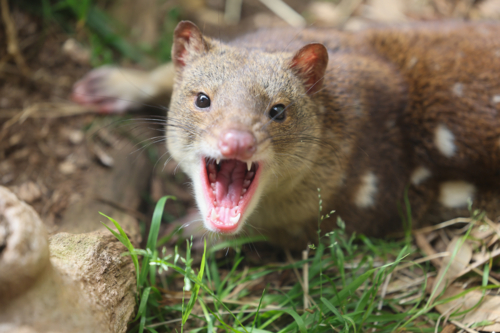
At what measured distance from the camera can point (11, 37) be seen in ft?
12.2

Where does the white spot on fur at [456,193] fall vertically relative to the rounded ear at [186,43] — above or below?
below

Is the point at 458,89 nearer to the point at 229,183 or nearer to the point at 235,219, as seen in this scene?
the point at 229,183

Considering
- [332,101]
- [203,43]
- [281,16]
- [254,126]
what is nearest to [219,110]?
[254,126]

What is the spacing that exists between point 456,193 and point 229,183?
1872 mm

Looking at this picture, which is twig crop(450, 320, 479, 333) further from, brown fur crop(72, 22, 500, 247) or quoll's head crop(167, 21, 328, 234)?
quoll's head crop(167, 21, 328, 234)

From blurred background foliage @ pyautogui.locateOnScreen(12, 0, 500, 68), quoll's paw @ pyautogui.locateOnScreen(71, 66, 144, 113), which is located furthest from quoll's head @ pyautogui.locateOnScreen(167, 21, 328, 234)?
blurred background foliage @ pyautogui.locateOnScreen(12, 0, 500, 68)

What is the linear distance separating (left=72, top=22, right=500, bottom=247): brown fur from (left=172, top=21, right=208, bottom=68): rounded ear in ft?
0.04

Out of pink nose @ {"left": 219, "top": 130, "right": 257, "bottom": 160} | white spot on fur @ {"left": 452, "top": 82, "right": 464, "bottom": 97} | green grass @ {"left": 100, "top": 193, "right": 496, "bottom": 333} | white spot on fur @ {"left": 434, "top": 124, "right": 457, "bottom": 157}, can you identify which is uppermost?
white spot on fur @ {"left": 452, "top": 82, "right": 464, "bottom": 97}

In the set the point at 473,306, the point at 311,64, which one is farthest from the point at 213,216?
the point at 473,306

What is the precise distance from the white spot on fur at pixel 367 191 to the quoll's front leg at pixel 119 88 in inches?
75.1

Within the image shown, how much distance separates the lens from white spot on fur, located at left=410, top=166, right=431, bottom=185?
3.21m

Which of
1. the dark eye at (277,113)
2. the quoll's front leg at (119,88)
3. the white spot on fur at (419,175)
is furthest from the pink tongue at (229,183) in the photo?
the quoll's front leg at (119,88)

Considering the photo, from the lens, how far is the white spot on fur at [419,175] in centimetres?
321

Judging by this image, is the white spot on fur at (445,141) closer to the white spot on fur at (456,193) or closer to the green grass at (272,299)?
the white spot on fur at (456,193)
